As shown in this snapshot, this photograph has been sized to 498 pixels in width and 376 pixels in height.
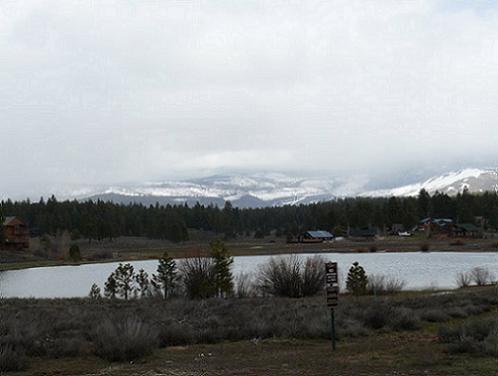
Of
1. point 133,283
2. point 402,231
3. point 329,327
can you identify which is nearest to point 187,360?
point 329,327

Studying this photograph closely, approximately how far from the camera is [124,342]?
15383mm

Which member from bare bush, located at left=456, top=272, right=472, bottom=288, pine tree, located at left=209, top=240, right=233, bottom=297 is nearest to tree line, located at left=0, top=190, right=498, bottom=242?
bare bush, located at left=456, top=272, right=472, bottom=288

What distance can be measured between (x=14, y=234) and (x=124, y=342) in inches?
4086

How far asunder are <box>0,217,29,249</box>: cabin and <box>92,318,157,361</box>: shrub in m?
98.4

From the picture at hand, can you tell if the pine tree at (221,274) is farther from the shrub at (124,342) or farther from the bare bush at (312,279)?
the shrub at (124,342)

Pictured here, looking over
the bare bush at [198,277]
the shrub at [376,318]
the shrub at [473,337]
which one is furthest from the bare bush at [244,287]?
the shrub at [473,337]

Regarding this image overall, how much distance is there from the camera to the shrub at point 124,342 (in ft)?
50.1

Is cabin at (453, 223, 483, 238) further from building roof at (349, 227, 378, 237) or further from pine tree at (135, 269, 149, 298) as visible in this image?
pine tree at (135, 269, 149, 298)

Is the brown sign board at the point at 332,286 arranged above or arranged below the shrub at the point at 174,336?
above

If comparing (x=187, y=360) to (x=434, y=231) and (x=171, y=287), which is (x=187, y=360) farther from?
(x=434, y=231)

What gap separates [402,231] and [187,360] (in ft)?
444

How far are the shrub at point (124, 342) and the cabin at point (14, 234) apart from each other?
9837cm

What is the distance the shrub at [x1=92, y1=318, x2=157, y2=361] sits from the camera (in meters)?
15.3

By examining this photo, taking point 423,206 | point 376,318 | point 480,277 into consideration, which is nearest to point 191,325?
point 376,318
